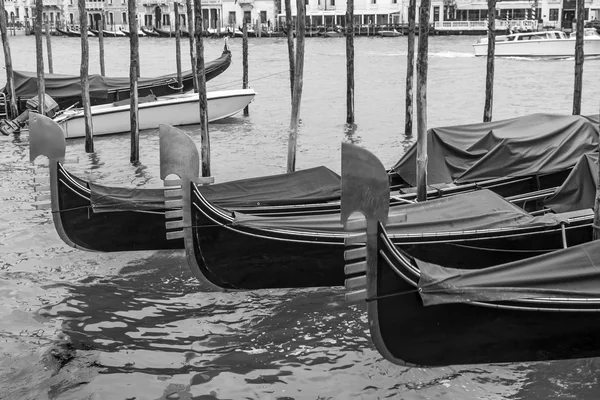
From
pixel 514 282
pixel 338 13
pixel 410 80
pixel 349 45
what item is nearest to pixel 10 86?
pixel 349 45

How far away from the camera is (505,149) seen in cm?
856

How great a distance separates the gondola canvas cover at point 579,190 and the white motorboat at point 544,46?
26.7m

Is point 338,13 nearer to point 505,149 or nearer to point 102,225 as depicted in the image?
point 505,149

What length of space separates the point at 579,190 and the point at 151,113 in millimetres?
9790

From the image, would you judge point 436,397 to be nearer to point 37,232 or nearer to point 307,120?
point 37,232

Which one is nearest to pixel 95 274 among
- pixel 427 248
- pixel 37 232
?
pixel 37 232

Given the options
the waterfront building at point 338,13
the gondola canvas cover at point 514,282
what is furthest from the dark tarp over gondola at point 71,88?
the waterfront building at point 338,13

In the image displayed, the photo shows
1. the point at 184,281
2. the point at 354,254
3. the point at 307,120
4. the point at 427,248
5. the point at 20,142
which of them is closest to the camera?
the point at 354,254

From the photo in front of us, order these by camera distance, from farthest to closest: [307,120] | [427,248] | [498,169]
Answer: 1. [307,120]
2. [498,169]
3. [427,248]

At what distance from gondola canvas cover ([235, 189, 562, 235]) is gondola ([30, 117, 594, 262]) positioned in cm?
67

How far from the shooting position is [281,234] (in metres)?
6.62

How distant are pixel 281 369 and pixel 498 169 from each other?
3765mm

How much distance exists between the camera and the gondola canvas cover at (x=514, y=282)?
496 cm

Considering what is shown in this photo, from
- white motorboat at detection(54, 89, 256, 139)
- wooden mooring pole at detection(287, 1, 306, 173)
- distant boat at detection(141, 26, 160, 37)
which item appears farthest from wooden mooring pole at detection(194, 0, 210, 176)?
distant boat at detection(141, 26, 160, 37)
